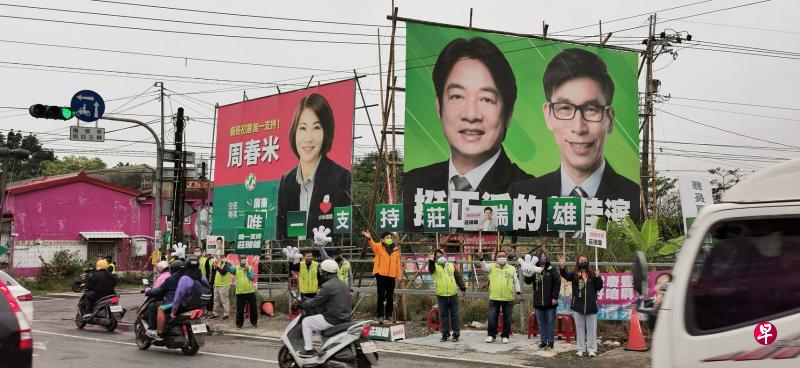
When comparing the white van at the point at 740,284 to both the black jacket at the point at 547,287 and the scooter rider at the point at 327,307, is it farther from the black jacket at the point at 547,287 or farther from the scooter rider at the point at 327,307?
the black jacket at the point at 547,287

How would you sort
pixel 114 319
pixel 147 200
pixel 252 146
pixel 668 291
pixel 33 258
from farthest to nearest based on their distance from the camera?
pixel 147 200
pixel 33 258
pixel 252 146
pixel 114 319
pixel 668 291

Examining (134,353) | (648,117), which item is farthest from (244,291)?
(648,117)

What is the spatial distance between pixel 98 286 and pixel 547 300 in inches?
403

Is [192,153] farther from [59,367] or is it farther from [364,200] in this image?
[364,200]

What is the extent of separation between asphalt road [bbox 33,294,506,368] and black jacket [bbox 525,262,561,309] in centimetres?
197

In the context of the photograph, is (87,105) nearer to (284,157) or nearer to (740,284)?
(284,157)

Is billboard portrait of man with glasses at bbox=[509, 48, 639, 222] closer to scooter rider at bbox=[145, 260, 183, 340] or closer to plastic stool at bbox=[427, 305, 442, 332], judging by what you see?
plastic stool at bbox=[427, 305, 442, 332]

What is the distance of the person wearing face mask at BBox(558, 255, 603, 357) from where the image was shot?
13.0 metres

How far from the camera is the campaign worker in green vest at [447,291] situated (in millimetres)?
14859

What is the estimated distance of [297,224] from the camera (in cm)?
2202

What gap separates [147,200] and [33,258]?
25.5 feet

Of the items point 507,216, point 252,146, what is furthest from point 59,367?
point 252,146

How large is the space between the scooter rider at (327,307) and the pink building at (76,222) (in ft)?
81.8

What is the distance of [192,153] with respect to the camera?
24.8 m
